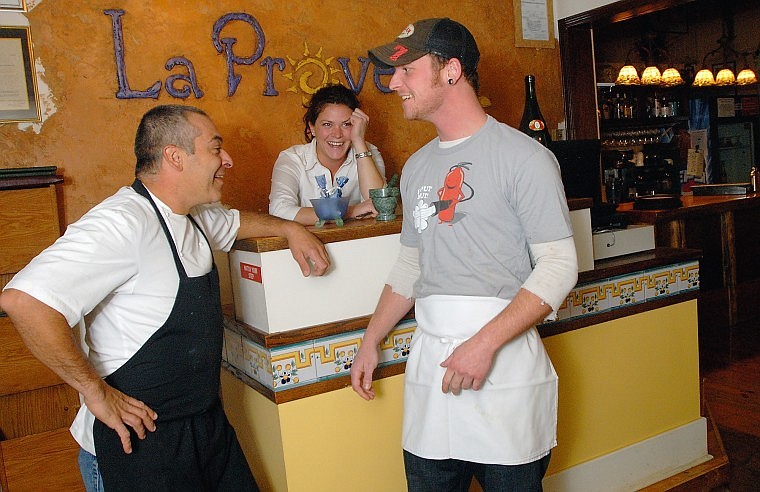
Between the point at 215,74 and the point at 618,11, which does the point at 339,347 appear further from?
the point at 618,11

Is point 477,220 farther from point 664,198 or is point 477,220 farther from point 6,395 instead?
point 664,198

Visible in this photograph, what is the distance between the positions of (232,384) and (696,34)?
27.7 feet

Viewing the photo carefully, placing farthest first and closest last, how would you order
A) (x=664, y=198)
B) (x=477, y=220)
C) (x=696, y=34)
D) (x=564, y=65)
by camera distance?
(x=696, y=34), (x=664, y=198), (x=564, y=65), (x=477, y=220)

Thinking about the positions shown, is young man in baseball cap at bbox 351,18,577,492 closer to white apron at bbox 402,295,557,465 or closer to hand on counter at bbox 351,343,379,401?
white apron at bbox 402,295,557,465

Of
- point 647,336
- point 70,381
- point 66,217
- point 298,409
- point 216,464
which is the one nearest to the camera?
point 70,381

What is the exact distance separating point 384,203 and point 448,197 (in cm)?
53

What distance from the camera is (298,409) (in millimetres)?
2072

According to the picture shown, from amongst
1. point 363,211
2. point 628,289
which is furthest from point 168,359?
point 628,289

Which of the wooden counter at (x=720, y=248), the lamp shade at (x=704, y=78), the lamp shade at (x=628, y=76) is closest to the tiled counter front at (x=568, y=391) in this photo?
the wooden counter at (x=720, y=248)

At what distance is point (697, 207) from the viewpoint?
5.06 m

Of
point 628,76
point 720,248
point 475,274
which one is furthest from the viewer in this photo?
point 628,76

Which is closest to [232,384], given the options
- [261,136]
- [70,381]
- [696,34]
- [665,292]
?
[70,381]

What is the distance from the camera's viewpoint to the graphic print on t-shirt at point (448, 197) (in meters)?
1.78

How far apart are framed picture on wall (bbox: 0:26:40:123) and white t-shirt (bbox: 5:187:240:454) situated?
1.49m
